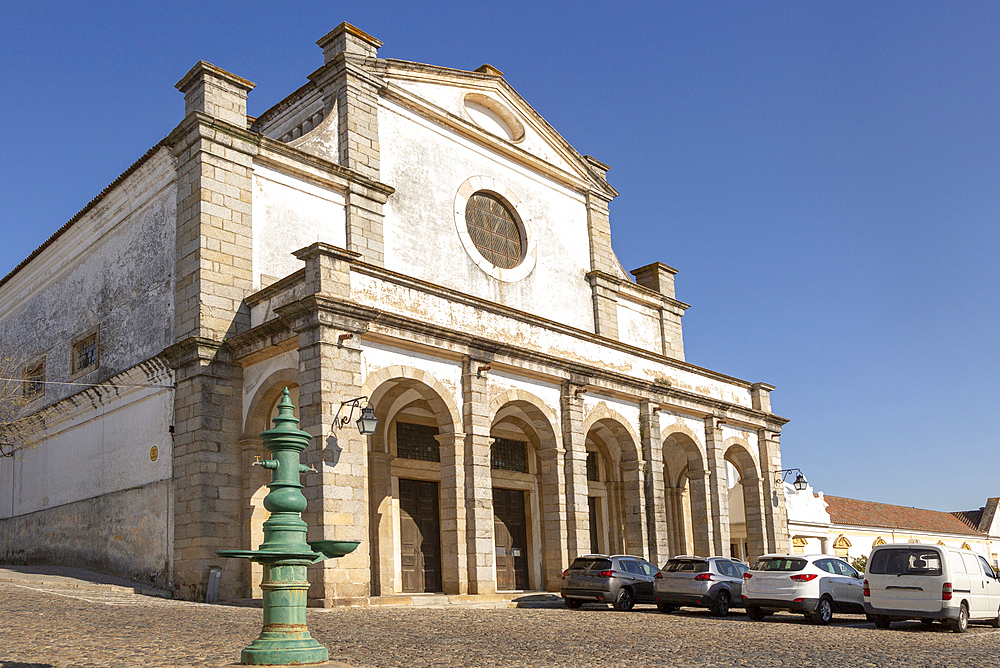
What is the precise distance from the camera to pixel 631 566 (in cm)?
1820

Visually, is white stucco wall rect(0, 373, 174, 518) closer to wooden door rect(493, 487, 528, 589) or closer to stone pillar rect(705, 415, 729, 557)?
wooden door rect(493, 487, 528, 589)

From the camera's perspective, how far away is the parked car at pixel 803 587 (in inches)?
609

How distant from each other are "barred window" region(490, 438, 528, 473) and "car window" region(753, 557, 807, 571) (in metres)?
7.99

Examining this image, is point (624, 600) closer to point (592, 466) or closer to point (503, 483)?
point (503, 483)

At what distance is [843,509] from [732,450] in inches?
643

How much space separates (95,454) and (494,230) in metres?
11.5

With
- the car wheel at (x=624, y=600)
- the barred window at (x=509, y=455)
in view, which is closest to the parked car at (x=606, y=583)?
the car wheel at (x=624, y=600)

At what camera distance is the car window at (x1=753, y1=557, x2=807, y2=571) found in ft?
52.2

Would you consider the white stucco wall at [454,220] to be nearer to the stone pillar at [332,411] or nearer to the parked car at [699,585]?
the stone pillar at [332,411]

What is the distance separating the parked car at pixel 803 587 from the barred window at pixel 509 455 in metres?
8.04

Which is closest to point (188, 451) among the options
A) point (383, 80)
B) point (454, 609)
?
point (454, 609)

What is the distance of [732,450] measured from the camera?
1041 inches

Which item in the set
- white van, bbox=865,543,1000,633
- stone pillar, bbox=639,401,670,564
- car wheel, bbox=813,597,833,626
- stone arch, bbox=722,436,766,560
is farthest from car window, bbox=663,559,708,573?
stone arch, bbox=722,436,766,560

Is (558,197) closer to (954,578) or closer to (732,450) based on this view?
(732,450)
